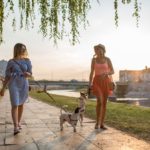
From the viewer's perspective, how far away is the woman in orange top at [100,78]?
33.7 ft

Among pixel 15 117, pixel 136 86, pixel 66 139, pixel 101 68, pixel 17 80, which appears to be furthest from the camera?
pixel 136 86

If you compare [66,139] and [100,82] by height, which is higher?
[100,82]

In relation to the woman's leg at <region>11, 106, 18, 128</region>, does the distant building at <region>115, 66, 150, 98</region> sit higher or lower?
lower

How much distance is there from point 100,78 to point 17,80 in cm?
187

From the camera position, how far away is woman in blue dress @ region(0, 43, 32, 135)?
9.56 m

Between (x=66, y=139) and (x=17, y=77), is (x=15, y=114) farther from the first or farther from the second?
(x=66, y=139)

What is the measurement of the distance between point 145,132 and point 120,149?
2.63m

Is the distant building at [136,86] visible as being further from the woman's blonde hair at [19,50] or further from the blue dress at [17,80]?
the woman's blonde hair at [19,50]

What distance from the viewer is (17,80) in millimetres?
9711

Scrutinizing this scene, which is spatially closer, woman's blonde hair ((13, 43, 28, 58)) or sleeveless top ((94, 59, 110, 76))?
woman's blonde hair ((13, 43, 28, 58))

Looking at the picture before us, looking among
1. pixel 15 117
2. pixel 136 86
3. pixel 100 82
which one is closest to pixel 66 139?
pixel 15 117

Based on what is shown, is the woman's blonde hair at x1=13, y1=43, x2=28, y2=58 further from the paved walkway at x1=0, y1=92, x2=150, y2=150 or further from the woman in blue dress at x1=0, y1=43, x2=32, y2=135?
the paved walkway at x1=0, y1=92, x2=150, y2=150

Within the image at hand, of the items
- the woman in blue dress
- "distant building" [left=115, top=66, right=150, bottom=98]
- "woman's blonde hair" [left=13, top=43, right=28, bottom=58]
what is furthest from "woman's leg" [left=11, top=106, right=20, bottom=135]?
"distant building" [left=115, top=66, right=150, bottom=98]

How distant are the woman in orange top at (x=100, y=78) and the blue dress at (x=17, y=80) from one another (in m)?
1.46
